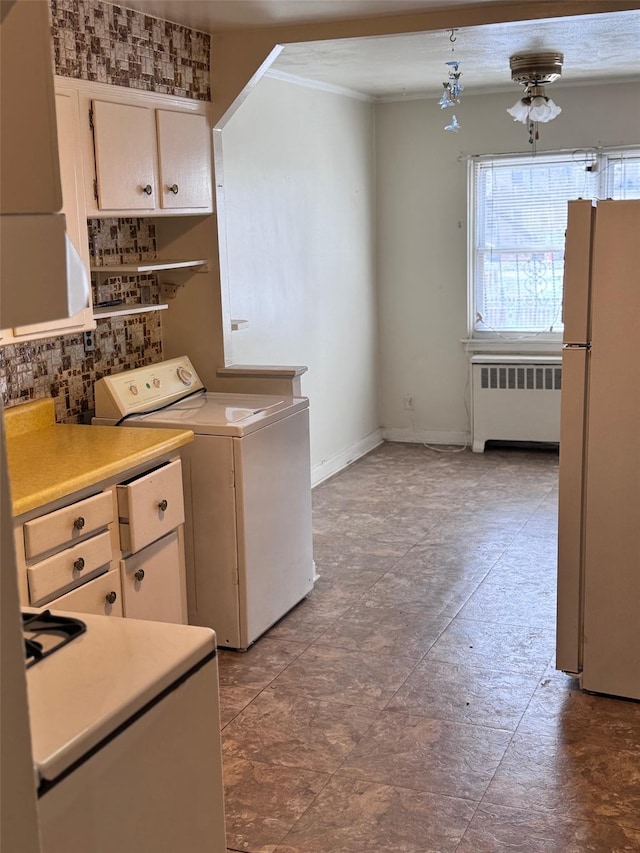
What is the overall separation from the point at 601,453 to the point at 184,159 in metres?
2.04

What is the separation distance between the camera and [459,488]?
5977mm

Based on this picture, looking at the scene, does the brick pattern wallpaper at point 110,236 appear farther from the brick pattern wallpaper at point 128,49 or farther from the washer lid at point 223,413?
the washer lid at point 223,413

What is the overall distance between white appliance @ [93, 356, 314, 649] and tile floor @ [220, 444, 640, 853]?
0.18 meters

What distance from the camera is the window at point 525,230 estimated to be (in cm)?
647

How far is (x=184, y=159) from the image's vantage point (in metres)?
3.88

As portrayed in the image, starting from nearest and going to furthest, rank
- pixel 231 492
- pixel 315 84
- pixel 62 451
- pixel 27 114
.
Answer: pixel 27 114
pixel 62 451
pixel 231 492
pixel 315 84

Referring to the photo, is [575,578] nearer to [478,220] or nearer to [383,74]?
[383,74]

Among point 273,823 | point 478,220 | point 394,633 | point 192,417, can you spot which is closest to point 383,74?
point 478,220

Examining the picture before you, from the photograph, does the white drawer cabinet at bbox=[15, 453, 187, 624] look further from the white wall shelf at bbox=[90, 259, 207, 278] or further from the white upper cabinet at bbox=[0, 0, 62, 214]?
the white upper cabinet at bbox=[0, 0, 62, 214]

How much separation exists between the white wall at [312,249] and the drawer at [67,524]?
2206 mm

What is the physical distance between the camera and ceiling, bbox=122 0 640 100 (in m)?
3.66

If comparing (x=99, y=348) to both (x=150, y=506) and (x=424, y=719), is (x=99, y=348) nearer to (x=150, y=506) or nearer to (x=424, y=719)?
(x=150, y=506)

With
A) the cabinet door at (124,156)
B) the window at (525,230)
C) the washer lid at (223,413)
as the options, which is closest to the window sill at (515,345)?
the window at (525,230)

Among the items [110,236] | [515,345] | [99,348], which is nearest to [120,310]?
[99,348]
